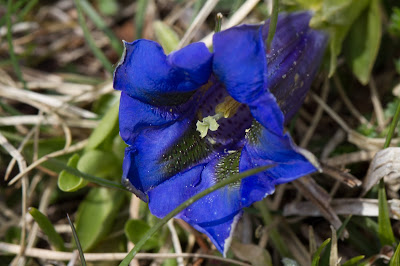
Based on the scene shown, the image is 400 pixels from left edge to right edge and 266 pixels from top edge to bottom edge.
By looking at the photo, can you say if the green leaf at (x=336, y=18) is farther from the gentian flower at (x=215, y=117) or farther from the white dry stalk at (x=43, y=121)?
the white dry stalk at (x=43, y=121)

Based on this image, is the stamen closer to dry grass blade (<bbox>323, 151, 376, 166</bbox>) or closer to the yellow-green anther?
the yellow-green anther

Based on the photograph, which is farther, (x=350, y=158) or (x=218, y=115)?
(x=350, y=158)

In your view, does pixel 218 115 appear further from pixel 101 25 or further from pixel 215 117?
pixel 101 25

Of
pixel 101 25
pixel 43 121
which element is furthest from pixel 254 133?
pixel 101 25

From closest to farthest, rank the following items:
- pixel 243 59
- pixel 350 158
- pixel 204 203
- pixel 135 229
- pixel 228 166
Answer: pixel 243 59 → pixel 204 203 → pixel 228 166 → pixel 135 229 → pixel 350 158

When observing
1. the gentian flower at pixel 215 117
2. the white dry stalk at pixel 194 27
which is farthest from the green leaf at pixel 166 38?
the gentian flower at pixel 215 117

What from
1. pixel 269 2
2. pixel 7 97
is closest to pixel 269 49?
pixel 269 2

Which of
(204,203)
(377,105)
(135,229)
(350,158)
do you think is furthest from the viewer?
(377,105)
